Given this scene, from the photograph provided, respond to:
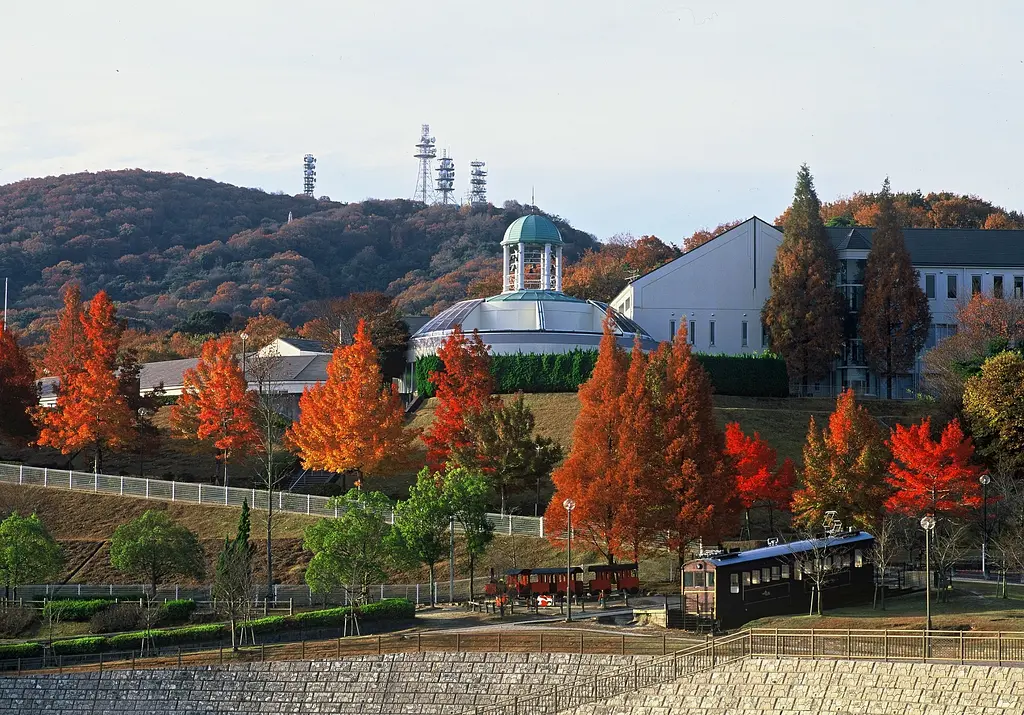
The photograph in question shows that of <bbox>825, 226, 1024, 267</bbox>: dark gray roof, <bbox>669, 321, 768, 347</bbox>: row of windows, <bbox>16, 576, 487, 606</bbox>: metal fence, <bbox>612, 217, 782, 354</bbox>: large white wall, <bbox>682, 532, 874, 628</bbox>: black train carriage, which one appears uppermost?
<bbox>825, 226, 1024, 267</bbox>: dark gray roof

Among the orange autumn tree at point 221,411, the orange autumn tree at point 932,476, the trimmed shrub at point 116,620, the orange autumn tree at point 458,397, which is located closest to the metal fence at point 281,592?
the trimmed shrub at point 116,620

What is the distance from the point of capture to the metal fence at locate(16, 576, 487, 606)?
181 feet

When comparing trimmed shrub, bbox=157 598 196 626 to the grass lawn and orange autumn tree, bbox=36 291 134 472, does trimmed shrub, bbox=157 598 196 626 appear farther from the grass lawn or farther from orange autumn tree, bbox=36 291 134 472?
orange autumn tree, bbox=36 291 134 472

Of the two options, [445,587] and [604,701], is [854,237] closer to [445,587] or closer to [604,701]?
[445,587]

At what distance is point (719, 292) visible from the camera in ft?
298

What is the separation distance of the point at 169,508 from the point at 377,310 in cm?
2917

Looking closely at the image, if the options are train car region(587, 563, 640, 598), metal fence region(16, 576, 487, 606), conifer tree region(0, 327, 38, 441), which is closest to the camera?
train car region(587, 563, 640, 598)

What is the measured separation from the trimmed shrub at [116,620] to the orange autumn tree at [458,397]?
16.2 metres

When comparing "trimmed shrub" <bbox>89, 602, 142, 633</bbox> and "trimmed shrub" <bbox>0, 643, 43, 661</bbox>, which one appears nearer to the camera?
"trimmed shrub" <bbox>0, 643, 43, 661</bbox>

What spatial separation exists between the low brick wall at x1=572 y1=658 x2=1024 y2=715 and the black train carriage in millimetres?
6880

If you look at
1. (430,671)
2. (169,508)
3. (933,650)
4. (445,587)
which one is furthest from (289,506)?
(933,650)

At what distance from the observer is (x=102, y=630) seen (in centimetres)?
5172

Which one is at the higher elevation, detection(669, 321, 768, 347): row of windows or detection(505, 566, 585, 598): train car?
detection(669, 321, 768, 347): row of windows

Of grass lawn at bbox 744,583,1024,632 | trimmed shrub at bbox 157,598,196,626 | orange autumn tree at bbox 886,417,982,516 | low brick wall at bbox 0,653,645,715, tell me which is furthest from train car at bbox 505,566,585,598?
orange autumn tree at bbox 886,417,982,516
